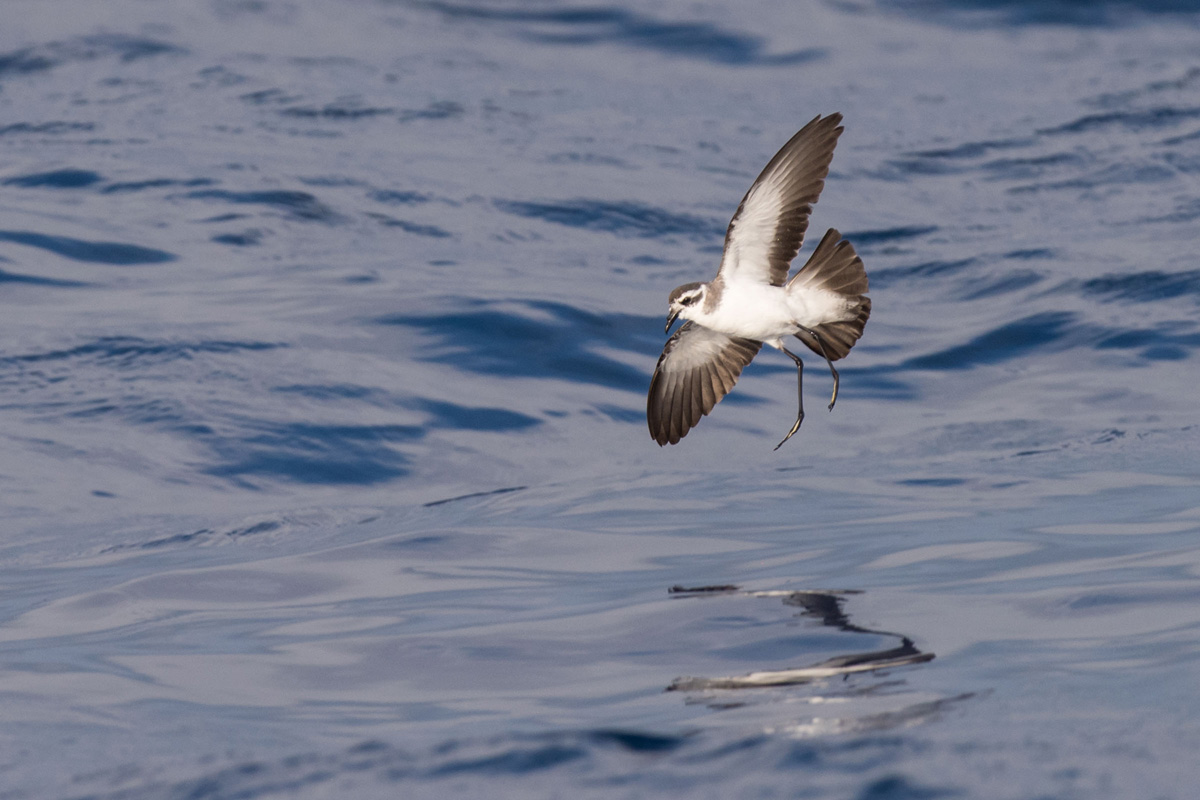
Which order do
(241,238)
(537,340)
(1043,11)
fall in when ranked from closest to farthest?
(537,340), (241,238), (1043,11)

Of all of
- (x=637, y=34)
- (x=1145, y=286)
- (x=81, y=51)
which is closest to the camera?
(x=1145, y=286)

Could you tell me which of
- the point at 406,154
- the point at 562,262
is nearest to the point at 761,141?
the point at 406,154

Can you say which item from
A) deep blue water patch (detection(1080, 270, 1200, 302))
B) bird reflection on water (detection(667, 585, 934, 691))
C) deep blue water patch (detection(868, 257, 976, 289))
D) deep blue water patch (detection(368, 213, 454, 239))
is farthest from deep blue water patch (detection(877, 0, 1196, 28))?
bird reflection on water (detection(667, 585, 934, 691))

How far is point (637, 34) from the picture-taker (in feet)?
77.7

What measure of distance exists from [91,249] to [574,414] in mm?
5635

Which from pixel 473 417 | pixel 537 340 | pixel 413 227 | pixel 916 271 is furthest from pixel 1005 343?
pixel 413 227

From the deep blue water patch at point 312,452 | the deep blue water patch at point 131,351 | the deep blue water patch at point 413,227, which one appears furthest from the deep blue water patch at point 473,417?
the deep blue water patch at point 413,227

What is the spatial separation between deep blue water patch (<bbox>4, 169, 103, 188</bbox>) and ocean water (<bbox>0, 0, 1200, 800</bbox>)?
0.23 feet

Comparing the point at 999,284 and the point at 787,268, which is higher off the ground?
the point at 787,268

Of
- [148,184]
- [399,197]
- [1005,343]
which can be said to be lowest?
[1005,343]

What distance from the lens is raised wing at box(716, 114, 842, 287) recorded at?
627 centimetres

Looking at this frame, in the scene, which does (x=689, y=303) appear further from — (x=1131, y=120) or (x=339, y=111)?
(x=1131, y=120)

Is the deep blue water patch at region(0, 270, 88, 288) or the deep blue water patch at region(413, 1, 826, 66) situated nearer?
the deep blue water patch at region(0, 270, 88, 288)

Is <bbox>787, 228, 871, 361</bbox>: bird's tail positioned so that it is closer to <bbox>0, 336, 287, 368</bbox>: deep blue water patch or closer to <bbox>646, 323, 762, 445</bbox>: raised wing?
<bbox>646, 323, 762, 445</bbox>: raised wing
